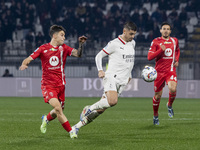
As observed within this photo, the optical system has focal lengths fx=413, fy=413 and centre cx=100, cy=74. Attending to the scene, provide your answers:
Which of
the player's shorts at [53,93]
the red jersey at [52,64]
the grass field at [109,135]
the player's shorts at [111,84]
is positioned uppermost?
the red jersey at [52,64]

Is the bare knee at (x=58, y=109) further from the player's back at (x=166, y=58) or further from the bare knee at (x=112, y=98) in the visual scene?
the player's back at (x=166, y=58)

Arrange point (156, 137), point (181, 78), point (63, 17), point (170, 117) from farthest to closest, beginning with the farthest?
point (63, 17) < point (181, 78) < point (170, 117) < point (156, 137)

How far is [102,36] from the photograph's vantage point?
2180cm

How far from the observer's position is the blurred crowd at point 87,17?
2178 cm

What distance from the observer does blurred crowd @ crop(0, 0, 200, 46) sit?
21781 mm

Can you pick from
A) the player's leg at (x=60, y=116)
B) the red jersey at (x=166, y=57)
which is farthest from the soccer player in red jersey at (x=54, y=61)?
the red jersey at (x=166, y=57)

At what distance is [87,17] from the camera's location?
2245 cm

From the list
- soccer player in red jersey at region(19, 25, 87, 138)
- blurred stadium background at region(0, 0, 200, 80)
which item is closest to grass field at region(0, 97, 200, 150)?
soccer player in red jersey at region(19, 25, 87, 138)

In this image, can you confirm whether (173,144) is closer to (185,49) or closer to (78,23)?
(185,49)


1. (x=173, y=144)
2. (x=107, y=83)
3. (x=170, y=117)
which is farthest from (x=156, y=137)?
(x=170, y=117)

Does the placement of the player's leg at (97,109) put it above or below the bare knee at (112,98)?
below

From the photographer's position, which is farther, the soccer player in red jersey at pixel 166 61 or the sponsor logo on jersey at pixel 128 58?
the soccer player in red jersey at pixel 166 61

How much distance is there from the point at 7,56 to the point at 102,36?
5507 mm

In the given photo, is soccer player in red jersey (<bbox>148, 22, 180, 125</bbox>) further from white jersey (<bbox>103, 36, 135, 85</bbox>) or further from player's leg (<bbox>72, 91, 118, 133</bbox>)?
player's leg (<bbox>72, 91, 118, 133</bbox>)
